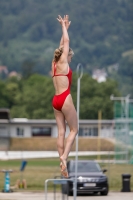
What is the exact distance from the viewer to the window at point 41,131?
108m

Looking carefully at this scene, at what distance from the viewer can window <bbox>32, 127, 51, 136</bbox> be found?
108 meters

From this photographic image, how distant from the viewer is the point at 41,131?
108188 millimetres

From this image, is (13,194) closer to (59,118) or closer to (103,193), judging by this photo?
(103,193)

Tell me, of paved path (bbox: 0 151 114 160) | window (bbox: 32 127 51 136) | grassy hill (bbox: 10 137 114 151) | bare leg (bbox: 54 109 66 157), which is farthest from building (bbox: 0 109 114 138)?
bare leg (bbox: 54 109 66 157)

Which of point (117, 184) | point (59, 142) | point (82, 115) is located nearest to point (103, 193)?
point (117, 184)

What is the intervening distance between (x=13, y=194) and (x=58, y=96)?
81.0 feet

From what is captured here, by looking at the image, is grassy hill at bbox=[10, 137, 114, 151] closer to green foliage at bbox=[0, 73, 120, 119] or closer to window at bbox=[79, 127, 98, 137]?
window at bbox=[79, 127, 98, 137]

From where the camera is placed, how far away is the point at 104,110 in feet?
430

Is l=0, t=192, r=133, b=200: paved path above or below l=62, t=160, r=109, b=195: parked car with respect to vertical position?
below

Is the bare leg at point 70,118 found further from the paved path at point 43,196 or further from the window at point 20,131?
the window at point 20,131

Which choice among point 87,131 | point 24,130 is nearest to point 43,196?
point 24,130

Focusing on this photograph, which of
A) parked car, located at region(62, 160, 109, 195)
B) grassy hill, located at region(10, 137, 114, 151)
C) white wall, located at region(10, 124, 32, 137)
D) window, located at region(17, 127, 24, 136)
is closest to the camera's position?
parked car, located at region(62, 160, 109, 195)

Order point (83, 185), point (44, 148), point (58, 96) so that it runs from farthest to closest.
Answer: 1. point (44, 148)
2. point (83, 185)
3. point (58, 96)

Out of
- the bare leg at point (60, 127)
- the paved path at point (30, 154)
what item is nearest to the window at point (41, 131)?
the paved path at point (30, 154)
